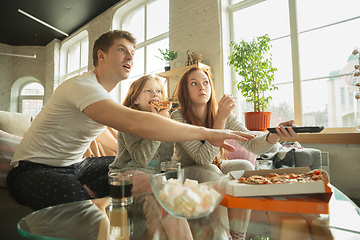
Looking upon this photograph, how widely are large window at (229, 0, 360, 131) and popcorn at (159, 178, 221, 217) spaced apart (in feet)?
9.23

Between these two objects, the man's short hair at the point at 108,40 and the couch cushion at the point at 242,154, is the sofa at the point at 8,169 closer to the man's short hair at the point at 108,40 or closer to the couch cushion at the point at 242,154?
the man's short hair at the point at 108,40

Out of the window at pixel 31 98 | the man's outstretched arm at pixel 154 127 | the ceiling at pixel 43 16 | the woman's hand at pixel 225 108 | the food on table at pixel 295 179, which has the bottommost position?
the food on table at pixel 295 179

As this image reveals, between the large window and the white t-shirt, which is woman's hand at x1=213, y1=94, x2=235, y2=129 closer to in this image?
the white t-shirt

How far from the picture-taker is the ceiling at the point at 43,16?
5.67m

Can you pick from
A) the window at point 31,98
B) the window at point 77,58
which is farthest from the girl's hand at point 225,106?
the window at point 31,98

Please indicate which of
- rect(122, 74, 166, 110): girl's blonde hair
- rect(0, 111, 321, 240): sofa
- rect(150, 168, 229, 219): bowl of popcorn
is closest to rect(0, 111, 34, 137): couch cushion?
rect(0, 111, 321, 240): sofa

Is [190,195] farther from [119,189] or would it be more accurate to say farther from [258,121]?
[258,121]

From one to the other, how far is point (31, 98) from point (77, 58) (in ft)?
8.15

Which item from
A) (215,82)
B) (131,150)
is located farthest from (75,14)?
(131,150)

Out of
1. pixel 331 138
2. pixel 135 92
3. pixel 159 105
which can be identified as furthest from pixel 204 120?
pixel 331 138

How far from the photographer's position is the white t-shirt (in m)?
1.18

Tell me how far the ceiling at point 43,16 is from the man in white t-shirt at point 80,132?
4.98 metres

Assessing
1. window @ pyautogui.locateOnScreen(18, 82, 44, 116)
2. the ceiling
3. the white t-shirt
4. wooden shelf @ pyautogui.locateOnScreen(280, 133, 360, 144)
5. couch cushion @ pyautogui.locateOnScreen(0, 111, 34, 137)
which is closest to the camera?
the white t-shirt

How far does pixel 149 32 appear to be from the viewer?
17.5 feet
